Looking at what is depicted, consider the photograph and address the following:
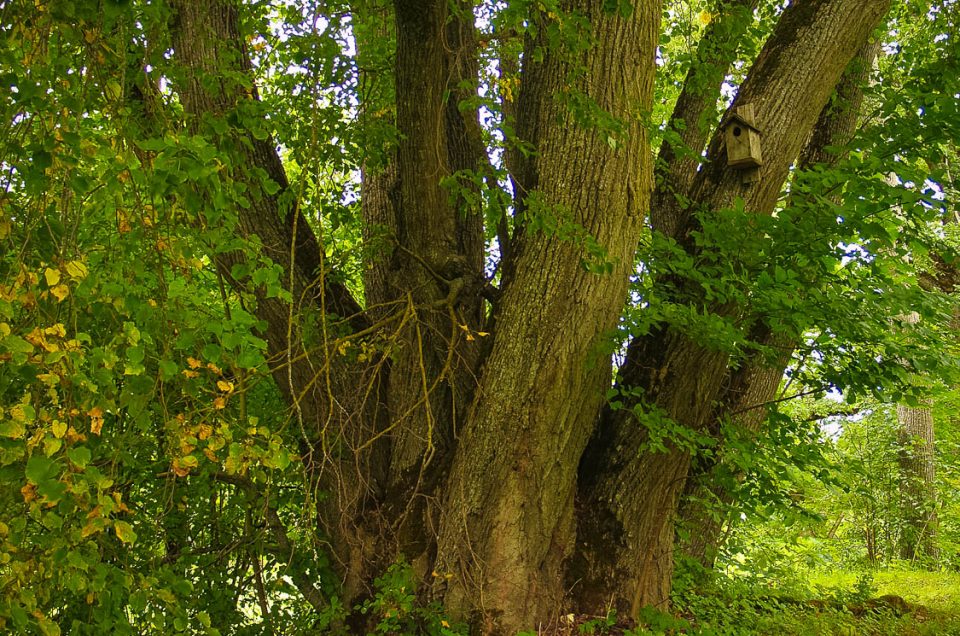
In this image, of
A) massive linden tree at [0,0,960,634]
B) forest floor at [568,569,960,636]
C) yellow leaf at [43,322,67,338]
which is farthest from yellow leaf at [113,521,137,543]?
forest floor at [568,569,960,636]

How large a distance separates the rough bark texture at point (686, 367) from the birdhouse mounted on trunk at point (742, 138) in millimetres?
70

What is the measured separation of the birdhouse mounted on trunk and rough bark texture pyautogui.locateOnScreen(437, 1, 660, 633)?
0.50 meters

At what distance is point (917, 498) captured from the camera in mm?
8305

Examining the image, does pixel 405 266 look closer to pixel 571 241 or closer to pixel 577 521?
pixel 571 241

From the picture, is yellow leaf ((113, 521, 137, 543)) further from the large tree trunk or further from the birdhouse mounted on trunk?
the large tree trunk

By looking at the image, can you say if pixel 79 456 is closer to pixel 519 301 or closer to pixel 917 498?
pixel 519 301

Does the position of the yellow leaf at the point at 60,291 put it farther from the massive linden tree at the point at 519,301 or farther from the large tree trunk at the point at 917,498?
the large tree trunk at the point at 917,498

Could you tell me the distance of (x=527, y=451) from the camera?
12.8 ft

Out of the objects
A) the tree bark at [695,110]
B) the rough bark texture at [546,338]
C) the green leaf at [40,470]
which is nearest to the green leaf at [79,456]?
the green leaf at [40,470]

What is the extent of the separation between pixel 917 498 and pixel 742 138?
6149mm

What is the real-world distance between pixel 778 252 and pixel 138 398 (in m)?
2.88

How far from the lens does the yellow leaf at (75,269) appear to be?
1865mm

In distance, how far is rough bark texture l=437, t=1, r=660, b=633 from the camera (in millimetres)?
3877

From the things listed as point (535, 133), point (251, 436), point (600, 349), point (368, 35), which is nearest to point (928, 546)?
point (600, 349)
